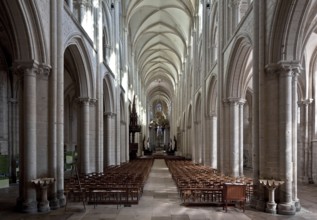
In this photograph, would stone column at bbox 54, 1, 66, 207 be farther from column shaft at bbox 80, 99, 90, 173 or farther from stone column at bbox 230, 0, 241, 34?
stone column at bbox 230, 0, 241, 34

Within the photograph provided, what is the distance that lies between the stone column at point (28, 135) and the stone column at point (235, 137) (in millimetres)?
10672

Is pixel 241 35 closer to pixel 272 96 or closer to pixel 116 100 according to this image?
pixel 272 96

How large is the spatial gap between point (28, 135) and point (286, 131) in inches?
324

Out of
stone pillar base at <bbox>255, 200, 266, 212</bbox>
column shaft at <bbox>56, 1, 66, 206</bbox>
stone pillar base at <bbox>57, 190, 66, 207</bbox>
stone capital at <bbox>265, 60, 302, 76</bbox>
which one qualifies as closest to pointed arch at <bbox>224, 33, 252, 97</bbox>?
stone capital at <bbox>265, 60, 302, 76</bbox>

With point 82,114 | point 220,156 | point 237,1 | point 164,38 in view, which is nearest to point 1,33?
point 82,114

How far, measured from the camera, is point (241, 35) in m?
13.9

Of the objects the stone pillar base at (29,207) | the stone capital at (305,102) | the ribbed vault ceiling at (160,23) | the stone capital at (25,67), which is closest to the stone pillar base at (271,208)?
the stone pillar base at (29,207)

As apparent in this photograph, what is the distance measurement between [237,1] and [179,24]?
2159cm

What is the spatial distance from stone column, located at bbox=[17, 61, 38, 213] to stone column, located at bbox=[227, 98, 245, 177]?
1067 centimetres

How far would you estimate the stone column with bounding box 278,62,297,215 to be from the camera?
961 cm

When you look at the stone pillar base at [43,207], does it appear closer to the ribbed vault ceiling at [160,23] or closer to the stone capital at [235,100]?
the stone capital at [235,100]

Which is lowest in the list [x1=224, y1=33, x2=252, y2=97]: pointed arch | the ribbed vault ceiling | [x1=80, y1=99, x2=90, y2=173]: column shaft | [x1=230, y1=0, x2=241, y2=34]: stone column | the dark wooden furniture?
the dark wooden furniture

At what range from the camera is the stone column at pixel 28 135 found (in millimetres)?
9734

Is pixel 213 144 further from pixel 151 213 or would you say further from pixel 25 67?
pixel 25 67
